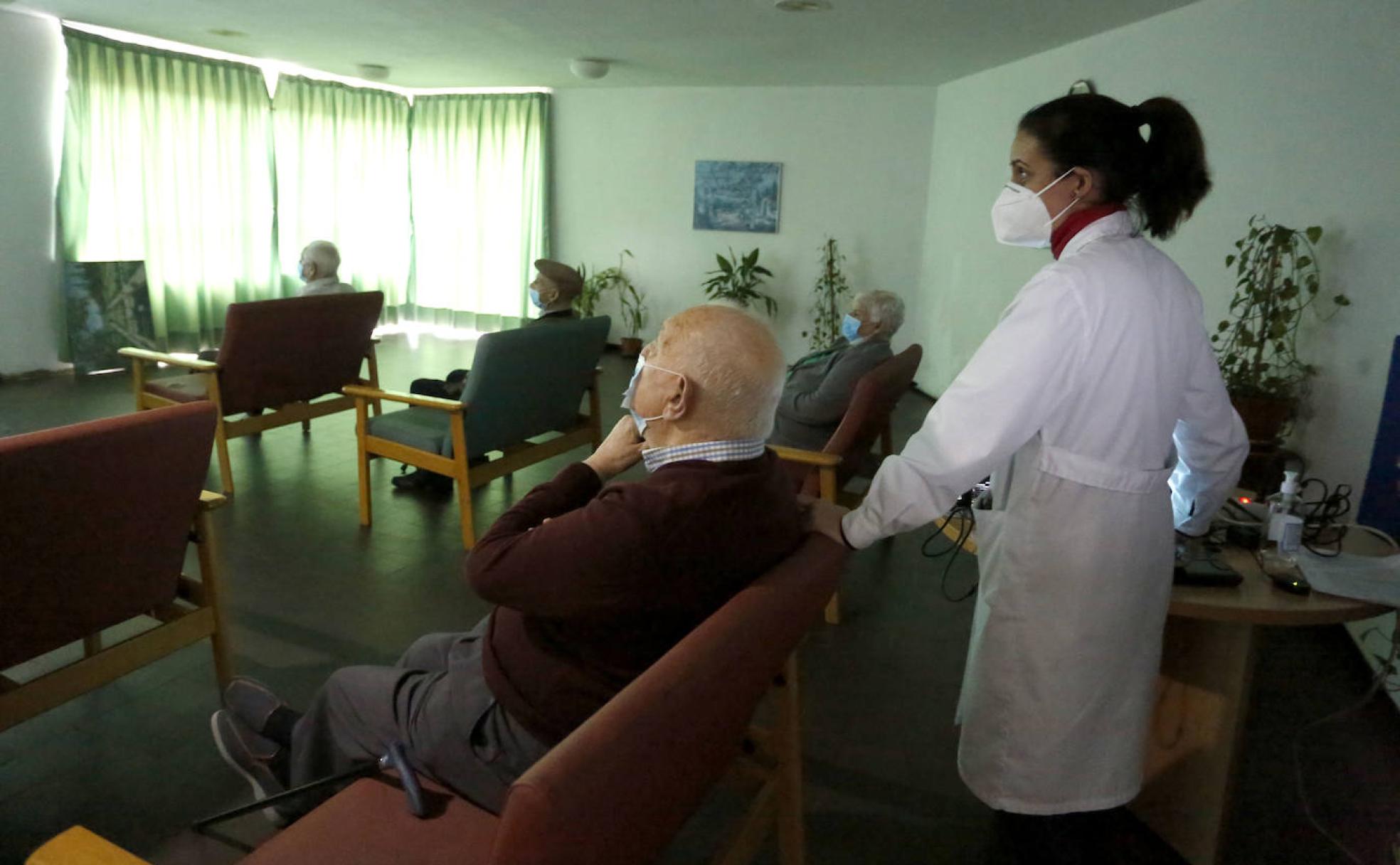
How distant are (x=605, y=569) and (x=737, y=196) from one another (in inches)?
274

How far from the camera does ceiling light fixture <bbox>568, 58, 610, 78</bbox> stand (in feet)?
21.3

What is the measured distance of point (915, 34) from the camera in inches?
196

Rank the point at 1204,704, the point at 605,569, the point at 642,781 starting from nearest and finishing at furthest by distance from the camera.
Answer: the point at 642,781 < the point at 605,569 < the point at 1204,704

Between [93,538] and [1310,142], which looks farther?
[1310,142]

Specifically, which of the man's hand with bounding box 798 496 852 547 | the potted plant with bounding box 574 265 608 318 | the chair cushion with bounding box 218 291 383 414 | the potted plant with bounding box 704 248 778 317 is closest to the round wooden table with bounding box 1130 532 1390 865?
the man's hand with bounding box 798 496 852 547

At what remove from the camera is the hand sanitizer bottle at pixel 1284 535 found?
1624 mm

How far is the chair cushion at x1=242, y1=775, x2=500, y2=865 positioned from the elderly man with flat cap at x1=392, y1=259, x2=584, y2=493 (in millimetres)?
2783

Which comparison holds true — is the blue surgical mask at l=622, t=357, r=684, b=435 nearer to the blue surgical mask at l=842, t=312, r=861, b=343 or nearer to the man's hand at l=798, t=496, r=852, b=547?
the man's hand at l=798, t=496, r=852, b=547

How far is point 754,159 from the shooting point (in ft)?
25.0

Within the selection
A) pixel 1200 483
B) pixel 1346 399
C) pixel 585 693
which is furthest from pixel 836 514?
pixel 1346 399

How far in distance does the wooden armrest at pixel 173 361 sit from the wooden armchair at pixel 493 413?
0.65 metres

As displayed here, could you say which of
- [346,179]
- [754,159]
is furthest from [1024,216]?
[346,179]

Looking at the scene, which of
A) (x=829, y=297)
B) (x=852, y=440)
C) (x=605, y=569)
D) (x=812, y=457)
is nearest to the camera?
(x=605, y=569)

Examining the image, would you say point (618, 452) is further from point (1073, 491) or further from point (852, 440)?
point (852, 440)
